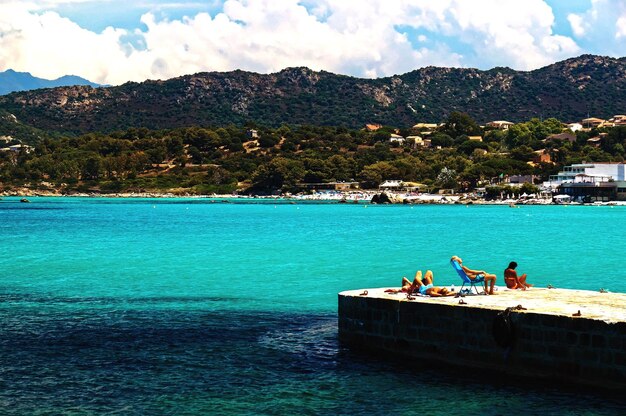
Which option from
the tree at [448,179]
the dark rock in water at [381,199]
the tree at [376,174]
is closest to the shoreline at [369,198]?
the dark rock in water at [381,199]

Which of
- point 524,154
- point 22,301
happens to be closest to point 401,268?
point 22,301

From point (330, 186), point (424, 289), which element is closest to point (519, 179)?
point (330, 186)

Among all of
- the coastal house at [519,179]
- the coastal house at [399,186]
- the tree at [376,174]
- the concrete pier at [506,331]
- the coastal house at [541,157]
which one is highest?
the coastal house at [541,157]

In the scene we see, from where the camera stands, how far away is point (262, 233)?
7106cm

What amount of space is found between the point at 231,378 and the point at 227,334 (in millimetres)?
4509

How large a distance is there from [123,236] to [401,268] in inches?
1333

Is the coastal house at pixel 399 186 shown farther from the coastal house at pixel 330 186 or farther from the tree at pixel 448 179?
the coastal house at pixel 330 186

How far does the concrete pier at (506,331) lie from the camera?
15.2m

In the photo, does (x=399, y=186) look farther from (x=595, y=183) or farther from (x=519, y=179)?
(x=595, y=183)

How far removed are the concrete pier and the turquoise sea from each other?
438mm

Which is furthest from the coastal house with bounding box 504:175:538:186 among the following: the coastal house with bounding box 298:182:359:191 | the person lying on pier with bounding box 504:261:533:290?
the person lying on pier with bounding box 504:261:533:290

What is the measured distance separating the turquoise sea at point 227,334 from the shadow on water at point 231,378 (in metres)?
0.04

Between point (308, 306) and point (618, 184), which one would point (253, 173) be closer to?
point (618, 184)

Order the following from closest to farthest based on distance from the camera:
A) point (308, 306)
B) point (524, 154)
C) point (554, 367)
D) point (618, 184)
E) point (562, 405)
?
point (562, 405)
point (554, 367)
point (308, 306)
point (618, 184)
point (524, 154)
